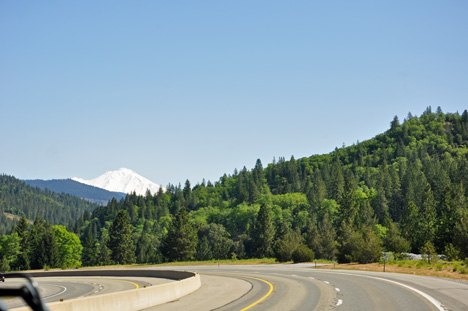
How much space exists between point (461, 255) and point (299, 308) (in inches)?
2105

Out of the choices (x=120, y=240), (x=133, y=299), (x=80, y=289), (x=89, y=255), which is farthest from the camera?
(x=89, y=255)

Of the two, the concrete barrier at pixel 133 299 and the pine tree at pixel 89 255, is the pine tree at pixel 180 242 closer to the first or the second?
the pine tree at pixel 89 255

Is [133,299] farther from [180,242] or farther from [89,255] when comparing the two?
[89,255]

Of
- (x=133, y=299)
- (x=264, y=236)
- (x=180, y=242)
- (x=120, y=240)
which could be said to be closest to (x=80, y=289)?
(x=133, y=299)

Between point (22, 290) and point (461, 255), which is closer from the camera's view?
point (22, 290)

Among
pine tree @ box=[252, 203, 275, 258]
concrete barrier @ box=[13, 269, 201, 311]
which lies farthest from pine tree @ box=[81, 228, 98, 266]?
concrete barrier @ box=[13, 269, 201, 311]

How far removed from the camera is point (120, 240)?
114750mm

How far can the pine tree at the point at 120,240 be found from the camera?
11462 centimetres

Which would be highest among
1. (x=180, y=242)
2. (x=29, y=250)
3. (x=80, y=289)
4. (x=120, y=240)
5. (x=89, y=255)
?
(x=120, y=240)

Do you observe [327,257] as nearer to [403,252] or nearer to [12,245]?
[403,252]

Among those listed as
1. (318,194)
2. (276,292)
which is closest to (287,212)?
(318,194)

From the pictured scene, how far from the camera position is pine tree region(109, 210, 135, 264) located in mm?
114625

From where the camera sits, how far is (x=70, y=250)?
5162 inches

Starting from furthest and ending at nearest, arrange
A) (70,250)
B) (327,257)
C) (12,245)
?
(70,250)
(12,245)
(327,257)
